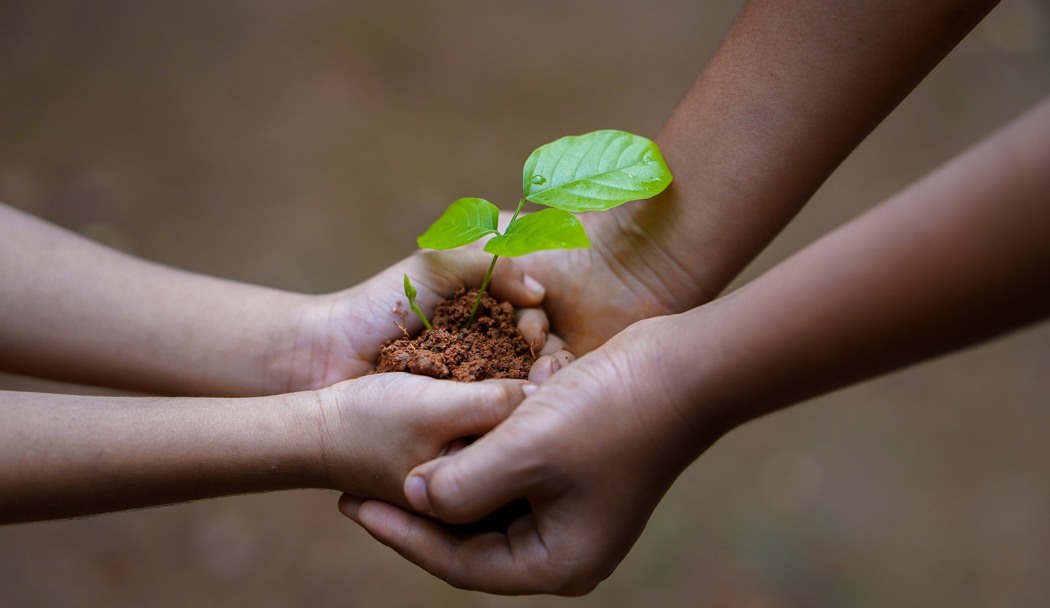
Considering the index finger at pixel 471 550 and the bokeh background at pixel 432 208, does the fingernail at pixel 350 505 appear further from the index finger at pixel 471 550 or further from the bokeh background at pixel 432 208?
the bokeh background at pixel 432 208

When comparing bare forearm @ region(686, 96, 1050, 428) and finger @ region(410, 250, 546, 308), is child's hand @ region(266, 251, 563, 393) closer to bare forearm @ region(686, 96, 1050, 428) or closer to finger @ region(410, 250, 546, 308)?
finger @ region(410, 250, 546, 308)

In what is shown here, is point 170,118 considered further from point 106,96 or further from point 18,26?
point 18,26

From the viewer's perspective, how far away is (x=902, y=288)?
645 mm

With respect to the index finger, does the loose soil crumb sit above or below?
above

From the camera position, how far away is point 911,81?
0.96 metres

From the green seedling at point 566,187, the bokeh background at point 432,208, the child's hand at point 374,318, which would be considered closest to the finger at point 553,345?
the child's hand at point 374,318

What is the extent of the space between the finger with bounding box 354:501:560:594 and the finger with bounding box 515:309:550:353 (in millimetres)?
270

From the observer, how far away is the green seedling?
95cm

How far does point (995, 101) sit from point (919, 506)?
1.50 metres

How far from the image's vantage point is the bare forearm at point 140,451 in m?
0.85

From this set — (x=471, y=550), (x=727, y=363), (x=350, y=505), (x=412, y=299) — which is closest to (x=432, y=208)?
(x=412, y=299)

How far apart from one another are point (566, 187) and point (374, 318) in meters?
0.35

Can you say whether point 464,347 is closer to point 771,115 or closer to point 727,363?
point 727,363

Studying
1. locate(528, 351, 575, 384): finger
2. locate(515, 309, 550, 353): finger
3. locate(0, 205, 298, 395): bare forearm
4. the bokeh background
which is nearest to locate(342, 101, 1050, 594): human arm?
locate(528, 351, 575, 384): finger
